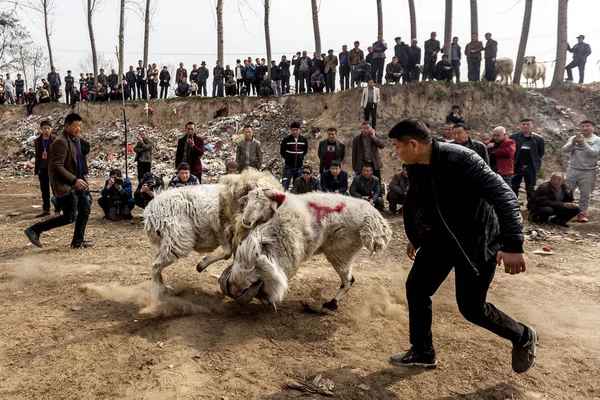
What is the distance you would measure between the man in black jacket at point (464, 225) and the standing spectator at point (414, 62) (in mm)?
15976

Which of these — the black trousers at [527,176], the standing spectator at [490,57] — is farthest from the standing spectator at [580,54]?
the black trousers at [527,176]

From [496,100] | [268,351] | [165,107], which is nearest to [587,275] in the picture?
[268,351]

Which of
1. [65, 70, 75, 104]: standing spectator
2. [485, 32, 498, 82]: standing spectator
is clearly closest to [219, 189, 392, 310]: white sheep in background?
[485, 32, 498, 82]: standing spectator

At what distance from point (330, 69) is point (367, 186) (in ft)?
34.8

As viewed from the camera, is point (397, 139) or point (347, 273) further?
point (347, 273)

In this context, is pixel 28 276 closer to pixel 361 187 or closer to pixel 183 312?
pixel 183 312

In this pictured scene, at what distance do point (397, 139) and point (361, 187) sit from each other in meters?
6.84

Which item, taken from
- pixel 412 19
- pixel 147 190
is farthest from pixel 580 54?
pixel 147 190

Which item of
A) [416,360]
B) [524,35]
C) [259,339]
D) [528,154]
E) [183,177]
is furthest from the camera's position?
[524,35]

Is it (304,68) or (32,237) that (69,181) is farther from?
(304,68)

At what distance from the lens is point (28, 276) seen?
19.6 ft

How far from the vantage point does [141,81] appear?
76.4 feet

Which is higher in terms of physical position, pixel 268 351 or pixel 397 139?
pixel 397 139

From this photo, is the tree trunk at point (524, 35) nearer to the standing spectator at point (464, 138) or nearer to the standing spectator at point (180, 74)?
the standing spectator at point (464, 138)
